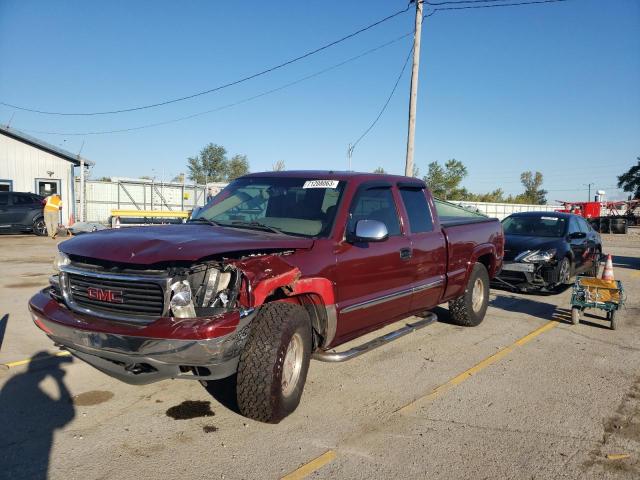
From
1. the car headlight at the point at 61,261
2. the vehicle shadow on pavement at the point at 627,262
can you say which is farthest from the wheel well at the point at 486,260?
the vehicle shadow on pavement at the point at 627,262

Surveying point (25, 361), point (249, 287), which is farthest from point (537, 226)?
point (25, 361)

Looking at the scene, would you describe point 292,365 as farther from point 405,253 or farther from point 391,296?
point 405,253

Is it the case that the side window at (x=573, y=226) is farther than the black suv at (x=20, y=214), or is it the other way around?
the black suv at (x=20, y=214)

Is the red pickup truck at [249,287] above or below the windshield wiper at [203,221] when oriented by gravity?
below

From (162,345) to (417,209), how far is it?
334 centimetres

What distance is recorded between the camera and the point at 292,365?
3.71m

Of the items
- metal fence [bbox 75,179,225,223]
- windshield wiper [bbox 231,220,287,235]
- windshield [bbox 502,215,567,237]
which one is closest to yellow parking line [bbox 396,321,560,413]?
windshield wiper [bbox 231,220,287,235]

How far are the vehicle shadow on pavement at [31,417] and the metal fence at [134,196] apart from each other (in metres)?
18.9

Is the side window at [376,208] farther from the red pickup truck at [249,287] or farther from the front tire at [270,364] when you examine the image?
the front tire at [270,364]

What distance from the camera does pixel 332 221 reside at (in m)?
4.20

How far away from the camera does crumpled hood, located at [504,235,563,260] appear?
29.6 feet

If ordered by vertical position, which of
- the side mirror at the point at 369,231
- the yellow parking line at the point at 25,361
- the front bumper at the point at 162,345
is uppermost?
the side mirror at the point at 369,231

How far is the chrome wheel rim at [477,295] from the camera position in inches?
261

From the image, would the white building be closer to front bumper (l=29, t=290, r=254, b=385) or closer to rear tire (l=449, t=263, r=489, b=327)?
rear tire (l=449, t=263, r=489, b=327)
